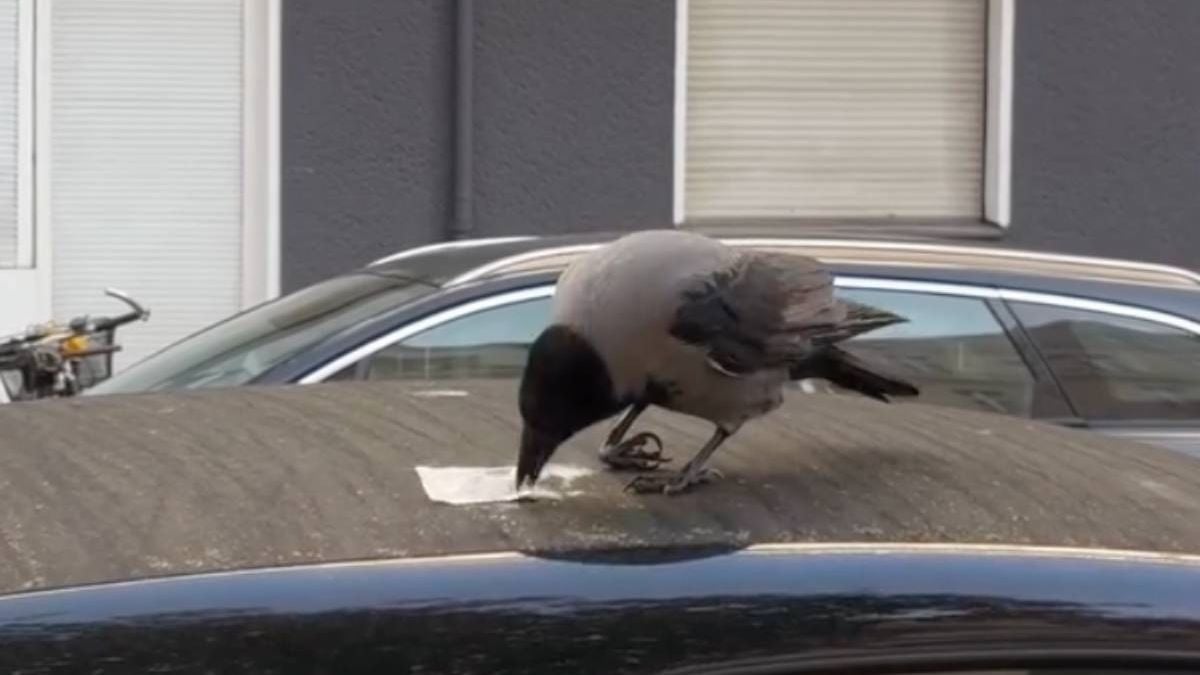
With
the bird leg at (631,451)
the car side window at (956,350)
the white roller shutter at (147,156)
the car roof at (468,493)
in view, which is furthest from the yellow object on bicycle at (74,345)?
the bird leg at (631,451)

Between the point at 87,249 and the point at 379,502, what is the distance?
7.43m

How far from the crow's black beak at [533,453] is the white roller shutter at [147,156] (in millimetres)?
7184

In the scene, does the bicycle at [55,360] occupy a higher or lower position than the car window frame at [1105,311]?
lower

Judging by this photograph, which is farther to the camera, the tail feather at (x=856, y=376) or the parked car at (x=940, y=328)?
the parked car at (x=940, y=328)

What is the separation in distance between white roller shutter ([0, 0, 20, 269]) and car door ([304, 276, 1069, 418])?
4.52 metres

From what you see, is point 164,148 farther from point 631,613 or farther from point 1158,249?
point 631,613

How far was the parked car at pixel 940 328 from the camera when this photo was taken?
5.24 m

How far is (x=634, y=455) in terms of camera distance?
98.3 inches

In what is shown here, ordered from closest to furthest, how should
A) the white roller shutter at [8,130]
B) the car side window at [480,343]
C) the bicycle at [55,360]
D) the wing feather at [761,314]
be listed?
1. the wing feather at [761,314]
2. the car side window at [480,343]
3. the bicycle at [55,360]
4. the white roller shutter at [8,130]

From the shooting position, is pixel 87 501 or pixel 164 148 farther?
pixel 164 148

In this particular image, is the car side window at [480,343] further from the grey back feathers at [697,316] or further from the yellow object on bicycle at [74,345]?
the grey back feathers at [697,316]

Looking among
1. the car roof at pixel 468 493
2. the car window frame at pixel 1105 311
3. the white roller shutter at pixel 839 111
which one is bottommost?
the car window frame at pixel 1105 311

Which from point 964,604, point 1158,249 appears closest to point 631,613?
point 964,604

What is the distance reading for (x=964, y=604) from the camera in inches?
80.7
